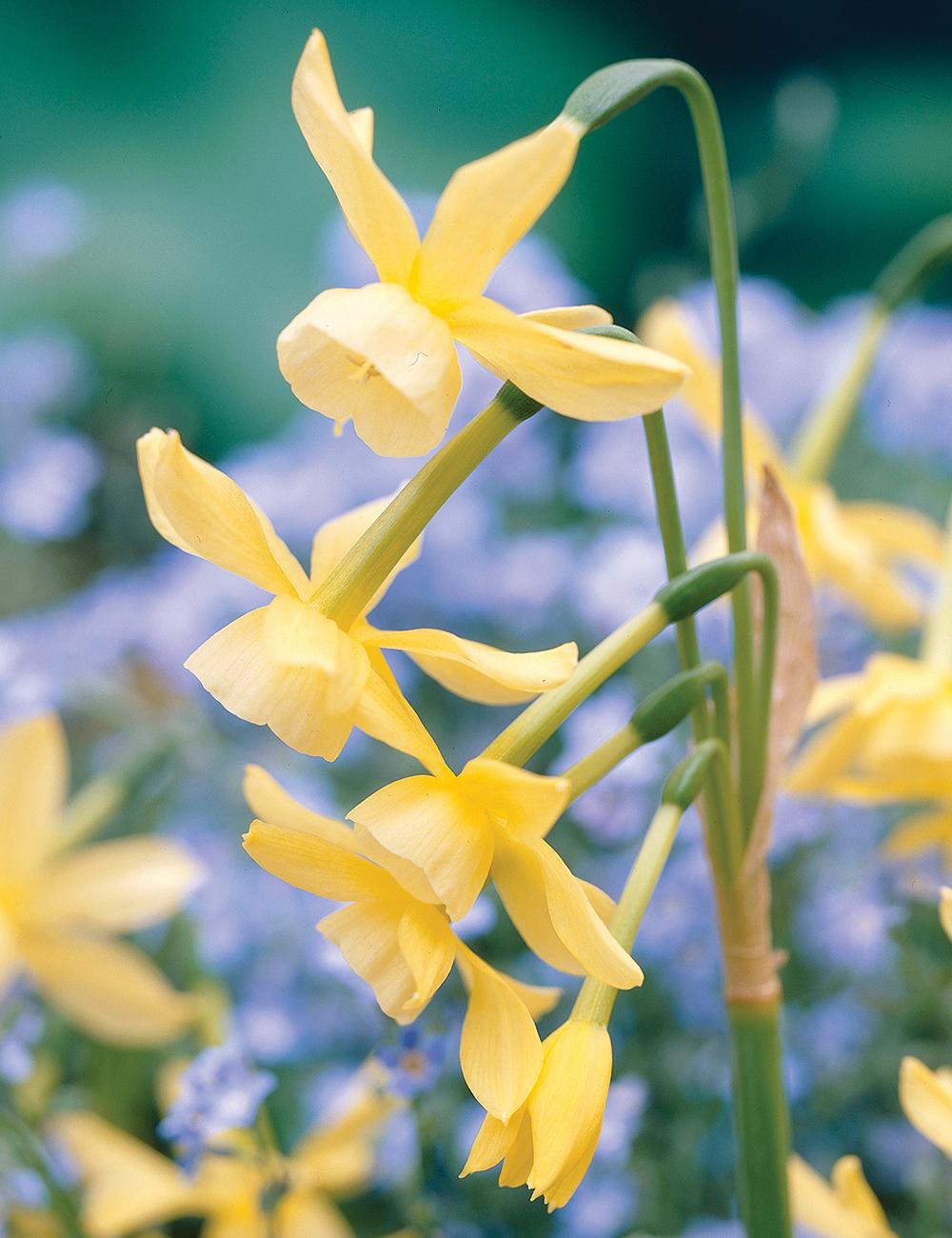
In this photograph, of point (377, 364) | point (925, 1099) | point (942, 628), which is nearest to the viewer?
point (377, 364)

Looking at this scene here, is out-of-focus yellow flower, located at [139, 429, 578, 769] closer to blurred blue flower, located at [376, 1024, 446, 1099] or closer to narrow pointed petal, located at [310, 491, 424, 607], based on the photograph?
narrow pointed petal, located at [310, 491, 424, 607]

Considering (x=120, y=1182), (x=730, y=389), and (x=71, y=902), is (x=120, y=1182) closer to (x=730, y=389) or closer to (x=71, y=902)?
(x=71, y=902)

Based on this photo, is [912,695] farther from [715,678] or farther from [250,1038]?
[250,1038]

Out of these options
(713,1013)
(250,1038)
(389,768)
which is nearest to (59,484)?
(389,768)

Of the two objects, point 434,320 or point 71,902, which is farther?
point 71,902

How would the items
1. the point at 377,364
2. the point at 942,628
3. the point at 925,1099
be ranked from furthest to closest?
the point at 942,628
the point at 925,1099
the point at 377,364

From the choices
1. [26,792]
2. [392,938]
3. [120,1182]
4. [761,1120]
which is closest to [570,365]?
[392,938]

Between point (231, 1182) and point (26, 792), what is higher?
point (26, 792)

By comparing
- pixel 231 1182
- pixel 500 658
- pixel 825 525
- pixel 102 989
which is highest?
pixel 500 658
